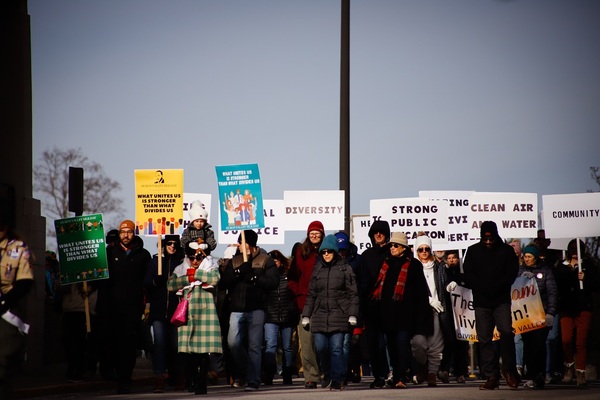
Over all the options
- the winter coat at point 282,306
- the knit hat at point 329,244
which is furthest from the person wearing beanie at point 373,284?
A: the winter coat at point 282,306

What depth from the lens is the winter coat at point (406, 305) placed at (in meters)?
17.3

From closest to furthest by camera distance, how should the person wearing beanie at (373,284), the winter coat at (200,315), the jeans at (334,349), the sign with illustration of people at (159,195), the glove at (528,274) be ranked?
the winter coat at (200,315), the jeans at (334,349), the person wearing beanie at (373,284), the glove at (528,274), the sign with illustration of people at (159,195)

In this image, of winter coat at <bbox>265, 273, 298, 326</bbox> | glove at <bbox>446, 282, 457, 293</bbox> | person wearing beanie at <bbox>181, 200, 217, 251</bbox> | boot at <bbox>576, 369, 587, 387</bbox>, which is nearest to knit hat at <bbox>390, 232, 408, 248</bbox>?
glove at <bbox>446, 282, 457, 293</bbox>

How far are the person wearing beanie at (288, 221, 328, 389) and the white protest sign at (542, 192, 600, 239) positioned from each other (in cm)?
442

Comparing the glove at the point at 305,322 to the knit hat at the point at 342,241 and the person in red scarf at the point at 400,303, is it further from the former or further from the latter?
the knit hat at the point at 342,241

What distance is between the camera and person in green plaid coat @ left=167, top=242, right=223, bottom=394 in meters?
15.9

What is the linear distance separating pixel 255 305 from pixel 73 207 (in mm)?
3916

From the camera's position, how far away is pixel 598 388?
17359 mm

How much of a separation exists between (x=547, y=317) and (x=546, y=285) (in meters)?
0.47

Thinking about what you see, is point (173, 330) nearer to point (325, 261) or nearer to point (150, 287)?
point (150, 287)

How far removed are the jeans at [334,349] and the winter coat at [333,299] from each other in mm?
126

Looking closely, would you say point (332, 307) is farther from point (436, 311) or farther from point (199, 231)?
point (436, 311)

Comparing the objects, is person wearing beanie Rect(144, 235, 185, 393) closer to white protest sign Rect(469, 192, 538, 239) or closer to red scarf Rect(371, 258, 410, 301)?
red scarf Rect(371, 258, 410, 301)

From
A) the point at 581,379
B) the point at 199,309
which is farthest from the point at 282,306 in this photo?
the point at 581,379
